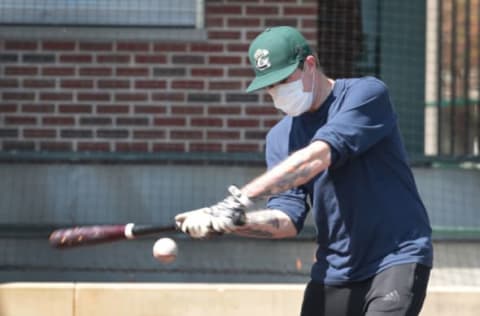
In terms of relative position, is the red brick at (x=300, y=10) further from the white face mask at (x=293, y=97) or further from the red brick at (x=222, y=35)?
the white face mask at (x=293, y=97)

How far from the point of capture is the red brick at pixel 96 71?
25.6ft

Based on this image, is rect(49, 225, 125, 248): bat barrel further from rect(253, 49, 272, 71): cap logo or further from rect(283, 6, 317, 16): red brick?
rect(283, 6, 317, 16): red brick

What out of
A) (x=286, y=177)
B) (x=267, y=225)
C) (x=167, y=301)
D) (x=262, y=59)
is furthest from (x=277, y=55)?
(x=167, y=301)

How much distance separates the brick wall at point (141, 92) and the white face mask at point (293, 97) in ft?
11.0

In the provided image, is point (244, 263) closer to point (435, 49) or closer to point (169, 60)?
point (169, 60)

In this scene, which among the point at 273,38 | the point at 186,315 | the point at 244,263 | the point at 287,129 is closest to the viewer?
the point at 273,38

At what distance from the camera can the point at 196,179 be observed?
772 cm

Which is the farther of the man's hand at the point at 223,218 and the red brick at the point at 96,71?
the red brick at the point at 96,71

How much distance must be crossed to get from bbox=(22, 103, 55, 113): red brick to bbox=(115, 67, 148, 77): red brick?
21.1 inches

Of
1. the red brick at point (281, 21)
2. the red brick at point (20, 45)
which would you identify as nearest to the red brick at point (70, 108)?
the red brick at point (20, 45)

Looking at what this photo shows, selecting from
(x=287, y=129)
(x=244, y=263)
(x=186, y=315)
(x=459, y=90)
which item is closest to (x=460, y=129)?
(x=459, y=90)

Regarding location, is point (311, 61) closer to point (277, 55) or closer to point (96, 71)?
point (277, 55)

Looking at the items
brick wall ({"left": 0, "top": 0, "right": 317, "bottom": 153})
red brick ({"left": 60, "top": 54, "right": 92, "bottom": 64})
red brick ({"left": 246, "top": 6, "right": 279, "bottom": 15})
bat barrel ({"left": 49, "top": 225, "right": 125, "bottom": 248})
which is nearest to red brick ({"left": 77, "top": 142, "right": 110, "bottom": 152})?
brick wall ({"left": 0, "top": 0, "right": 317, "bottom": 153})

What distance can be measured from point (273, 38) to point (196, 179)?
138 inches
